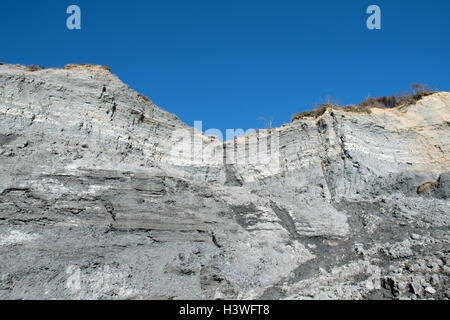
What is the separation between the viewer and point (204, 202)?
1480 centimetres

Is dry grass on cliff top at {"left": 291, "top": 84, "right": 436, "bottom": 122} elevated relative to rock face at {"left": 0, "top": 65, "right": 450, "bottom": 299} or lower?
elevated

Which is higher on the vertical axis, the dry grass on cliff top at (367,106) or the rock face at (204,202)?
the dry grass on cliff top at (367,106)

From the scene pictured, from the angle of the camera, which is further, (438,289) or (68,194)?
(68,194)

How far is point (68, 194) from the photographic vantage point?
12.2m

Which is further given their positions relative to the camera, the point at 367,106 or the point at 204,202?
the point at 367,106

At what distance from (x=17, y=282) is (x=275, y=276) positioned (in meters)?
8.17

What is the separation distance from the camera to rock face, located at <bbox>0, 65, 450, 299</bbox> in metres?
9.73

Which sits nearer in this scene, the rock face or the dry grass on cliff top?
the rock face

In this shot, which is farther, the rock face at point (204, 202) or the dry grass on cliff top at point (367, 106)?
the dry grass on cliff top at point (367, 106)

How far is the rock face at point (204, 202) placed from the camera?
9.73 meters

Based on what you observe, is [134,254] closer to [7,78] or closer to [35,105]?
[35,105]

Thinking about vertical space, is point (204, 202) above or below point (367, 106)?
below
